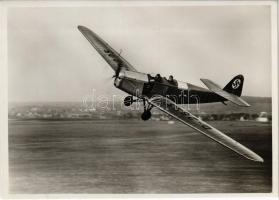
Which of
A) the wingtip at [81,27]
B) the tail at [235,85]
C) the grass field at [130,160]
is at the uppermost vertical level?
the wingtip at [81,27]

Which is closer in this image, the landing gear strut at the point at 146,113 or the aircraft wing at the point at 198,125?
the aircraft wing at the point at 198,125

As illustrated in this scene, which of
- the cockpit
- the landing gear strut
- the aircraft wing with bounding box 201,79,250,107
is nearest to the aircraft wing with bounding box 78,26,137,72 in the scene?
the cockpit

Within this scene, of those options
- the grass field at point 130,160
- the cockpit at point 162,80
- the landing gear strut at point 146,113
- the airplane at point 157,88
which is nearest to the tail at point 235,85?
the airplane at point 157,88

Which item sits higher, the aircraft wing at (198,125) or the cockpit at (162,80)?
the cockpit at (162,80)

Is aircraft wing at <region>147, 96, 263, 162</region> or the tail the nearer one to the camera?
aircraft wing at <region>147, 96, 263, 162</region>

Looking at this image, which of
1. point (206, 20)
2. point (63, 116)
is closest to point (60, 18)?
point (63, 116)

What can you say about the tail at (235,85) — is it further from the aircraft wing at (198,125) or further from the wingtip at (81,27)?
the wingtip at (81,27)

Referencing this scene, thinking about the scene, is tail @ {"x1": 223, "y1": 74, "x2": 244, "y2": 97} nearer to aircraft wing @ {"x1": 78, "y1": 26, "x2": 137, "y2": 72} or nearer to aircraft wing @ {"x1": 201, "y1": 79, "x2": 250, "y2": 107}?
aircraft wing @ {"x1": 201, "y1": 79, "x2": 250, "y2": 107}
